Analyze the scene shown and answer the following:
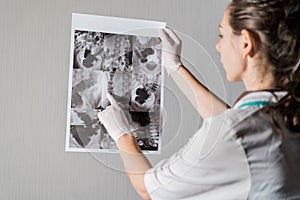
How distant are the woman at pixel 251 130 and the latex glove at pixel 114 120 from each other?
0.47 ft

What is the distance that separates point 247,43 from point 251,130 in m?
0.18

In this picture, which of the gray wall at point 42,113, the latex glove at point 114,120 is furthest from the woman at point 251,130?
the gray wall at point 42,113

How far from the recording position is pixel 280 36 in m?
1.00

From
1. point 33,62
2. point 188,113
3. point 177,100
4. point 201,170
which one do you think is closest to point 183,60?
point 188,113

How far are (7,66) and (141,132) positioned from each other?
582 millimetres

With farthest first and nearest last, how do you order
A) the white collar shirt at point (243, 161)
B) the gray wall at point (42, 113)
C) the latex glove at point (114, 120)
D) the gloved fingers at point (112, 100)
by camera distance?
the gray wall at point (42, 113) < the gloved fingers at point (112, 100) < the latex glove at point (114, 120) < the white collar shirt at point (243, 161)

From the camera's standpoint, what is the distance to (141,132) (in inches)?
56.1

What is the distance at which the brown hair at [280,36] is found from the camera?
0.99 m

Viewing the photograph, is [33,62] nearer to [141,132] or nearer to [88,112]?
[88,112]

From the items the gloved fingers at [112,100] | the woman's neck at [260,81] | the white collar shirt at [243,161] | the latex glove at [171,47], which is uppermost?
the latex glove at [171,47]

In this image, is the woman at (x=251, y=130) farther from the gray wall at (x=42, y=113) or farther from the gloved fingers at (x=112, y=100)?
the gray wall at (x=42, y=113)

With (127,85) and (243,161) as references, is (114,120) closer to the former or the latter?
(127,85)

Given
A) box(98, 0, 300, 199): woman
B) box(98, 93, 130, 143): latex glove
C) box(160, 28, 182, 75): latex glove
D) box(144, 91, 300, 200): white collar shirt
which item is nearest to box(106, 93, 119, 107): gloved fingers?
box(98, 93, 130, 143): latex glove

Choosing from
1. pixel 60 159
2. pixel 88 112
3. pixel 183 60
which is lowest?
pixel 60 159
